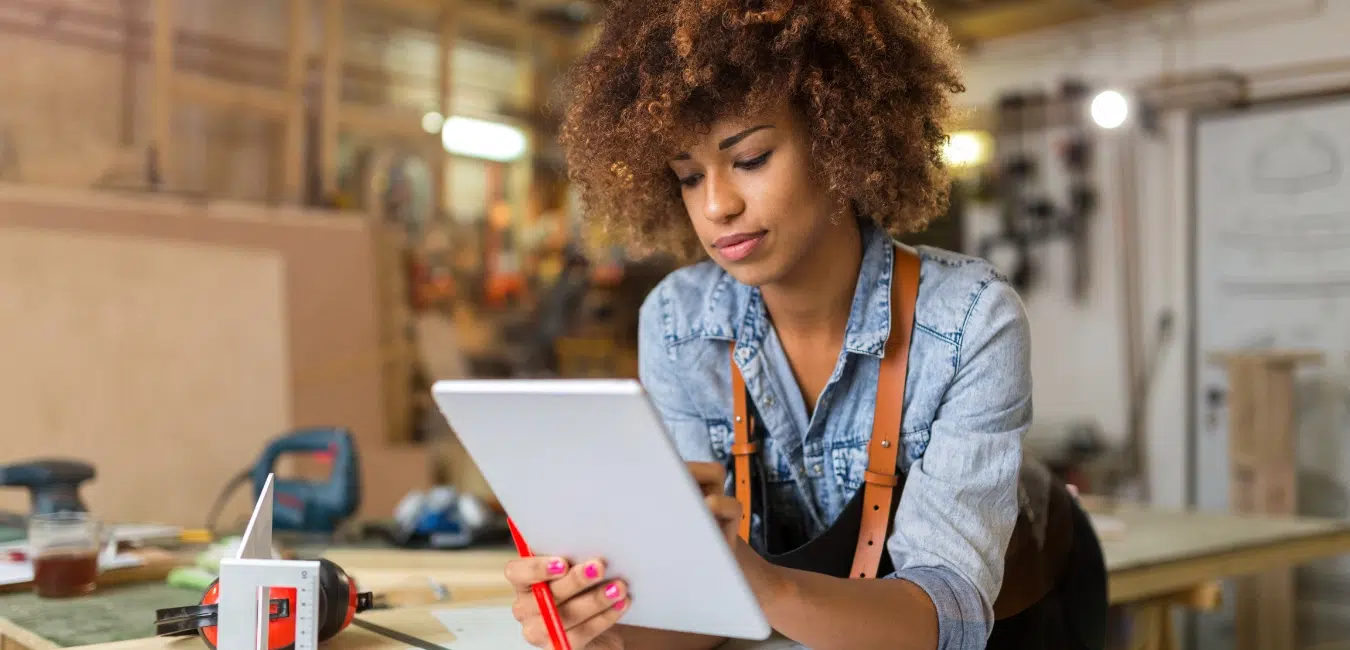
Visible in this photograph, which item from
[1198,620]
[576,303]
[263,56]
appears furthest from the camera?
[576,303]

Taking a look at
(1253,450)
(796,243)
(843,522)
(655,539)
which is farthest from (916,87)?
(1253,450)

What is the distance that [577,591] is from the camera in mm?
1031

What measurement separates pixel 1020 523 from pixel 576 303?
4355 millimetres

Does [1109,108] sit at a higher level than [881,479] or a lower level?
higher

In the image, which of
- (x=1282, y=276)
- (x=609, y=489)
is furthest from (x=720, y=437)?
(x=1282, y=276)

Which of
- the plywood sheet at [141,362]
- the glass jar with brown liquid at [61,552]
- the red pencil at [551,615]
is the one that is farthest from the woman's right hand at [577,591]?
the plywood sheet at [141,362]

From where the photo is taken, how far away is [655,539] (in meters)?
0.96

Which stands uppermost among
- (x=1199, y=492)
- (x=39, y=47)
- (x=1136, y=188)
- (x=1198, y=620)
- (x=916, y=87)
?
(x=39, y=47)

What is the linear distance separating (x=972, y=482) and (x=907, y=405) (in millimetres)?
166

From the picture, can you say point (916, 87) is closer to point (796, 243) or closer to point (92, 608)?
point (796, 243)

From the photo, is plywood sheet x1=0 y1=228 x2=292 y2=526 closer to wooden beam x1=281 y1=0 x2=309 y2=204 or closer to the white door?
wooden beam x1=281 y1=0 x2=309 y2=204

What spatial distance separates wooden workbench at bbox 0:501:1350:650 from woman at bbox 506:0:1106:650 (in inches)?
14.8

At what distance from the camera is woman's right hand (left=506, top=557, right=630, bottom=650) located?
1.02 m

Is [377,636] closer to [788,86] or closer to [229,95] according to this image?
[788,86]
